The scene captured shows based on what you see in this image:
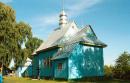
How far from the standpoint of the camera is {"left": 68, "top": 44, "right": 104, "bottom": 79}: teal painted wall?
1300 inches

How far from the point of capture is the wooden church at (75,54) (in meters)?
33.1

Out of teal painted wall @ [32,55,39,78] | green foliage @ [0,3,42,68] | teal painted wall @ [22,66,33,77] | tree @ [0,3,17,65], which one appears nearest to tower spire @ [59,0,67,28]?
green foliage @ [0,3,42,68]

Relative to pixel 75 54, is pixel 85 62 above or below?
below

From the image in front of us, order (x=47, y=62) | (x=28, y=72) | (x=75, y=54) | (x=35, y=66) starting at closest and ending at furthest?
(x=75, y=54), (x=47, y=62), (x=35, y=66), (x=28, y=72)

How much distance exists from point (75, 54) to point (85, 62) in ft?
5.98

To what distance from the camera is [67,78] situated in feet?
107

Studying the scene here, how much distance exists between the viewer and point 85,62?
34.0 meters

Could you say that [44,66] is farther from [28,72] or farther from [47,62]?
[28,72]

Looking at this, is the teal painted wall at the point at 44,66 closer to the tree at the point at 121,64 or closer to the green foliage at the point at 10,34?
the green foliage at the point at 10,34

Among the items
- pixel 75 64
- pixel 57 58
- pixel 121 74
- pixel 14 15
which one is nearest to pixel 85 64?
pixel 75 64

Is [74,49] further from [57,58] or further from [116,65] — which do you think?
[116,65]

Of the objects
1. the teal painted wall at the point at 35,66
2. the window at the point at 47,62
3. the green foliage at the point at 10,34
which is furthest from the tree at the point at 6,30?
the teal painted wall at the point at 35,66

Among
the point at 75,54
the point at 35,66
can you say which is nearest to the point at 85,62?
the point at 75,54

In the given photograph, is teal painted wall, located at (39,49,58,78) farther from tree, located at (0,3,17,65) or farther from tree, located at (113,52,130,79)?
tree, located at (113,52,130,79)
